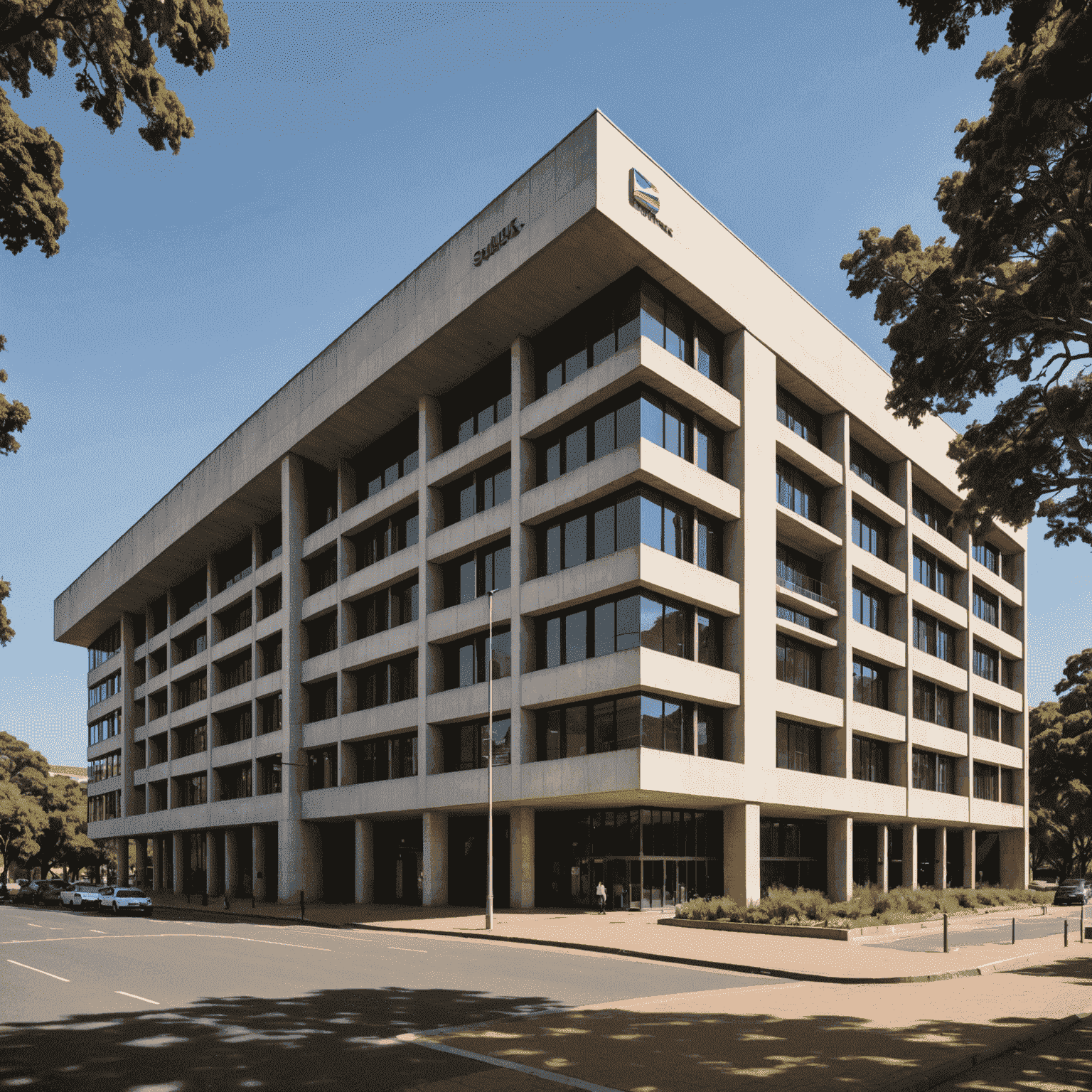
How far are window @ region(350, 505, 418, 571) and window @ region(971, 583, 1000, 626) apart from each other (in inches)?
1487

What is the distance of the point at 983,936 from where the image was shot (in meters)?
31.5

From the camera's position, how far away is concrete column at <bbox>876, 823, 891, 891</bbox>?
2106 inches

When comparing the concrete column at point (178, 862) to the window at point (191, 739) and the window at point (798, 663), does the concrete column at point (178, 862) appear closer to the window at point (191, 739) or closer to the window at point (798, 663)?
the window at point (191, 739)

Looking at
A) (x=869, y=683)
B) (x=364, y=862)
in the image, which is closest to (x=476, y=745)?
(x=364, y=862)

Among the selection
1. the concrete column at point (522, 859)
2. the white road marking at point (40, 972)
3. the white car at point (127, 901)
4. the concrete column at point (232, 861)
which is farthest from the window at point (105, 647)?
the white road marking at point (40, 972)

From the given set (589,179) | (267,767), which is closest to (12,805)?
(267,767)

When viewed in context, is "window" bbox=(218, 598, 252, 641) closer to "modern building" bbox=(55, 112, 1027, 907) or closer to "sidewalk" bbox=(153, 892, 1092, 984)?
"modern building" bbox=(55, 112, 1027, 907)

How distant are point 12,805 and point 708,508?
6970cm

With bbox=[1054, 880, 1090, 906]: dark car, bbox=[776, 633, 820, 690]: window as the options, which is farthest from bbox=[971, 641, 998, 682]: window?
bbox=[776, 633, 820, 690]: window

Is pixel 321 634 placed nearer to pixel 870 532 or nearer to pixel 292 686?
pixel 292 686

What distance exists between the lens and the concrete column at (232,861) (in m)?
63.0

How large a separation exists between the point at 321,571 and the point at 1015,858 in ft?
166

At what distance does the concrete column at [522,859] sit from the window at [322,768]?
14.9 m

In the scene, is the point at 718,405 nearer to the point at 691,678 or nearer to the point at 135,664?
the point at 691,678
